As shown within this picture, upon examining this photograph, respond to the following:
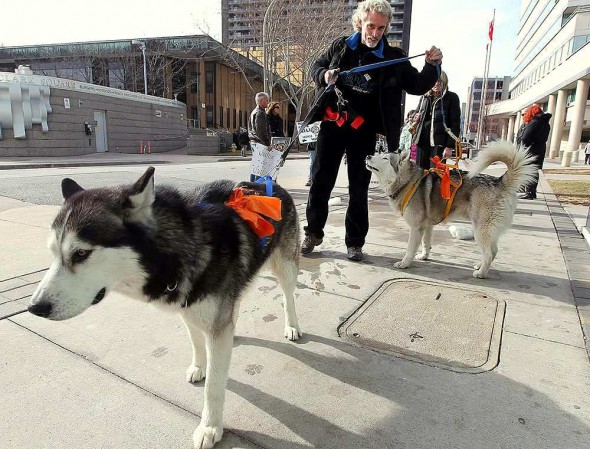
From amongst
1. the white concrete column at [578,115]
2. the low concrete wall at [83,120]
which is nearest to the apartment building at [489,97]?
the white concrete column at [578,115]

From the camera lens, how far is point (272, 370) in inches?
91.3

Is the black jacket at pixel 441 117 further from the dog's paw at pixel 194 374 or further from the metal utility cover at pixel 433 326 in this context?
the dog's paw at pixel 194 374

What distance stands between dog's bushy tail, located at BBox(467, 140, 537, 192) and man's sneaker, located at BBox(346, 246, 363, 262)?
1639mm

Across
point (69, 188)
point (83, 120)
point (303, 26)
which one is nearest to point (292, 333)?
point (69, 188)

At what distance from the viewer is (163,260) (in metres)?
1.69

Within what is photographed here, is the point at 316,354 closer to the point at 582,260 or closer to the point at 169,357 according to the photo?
the point at 169,357

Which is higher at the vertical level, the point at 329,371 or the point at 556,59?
the point at 556,59

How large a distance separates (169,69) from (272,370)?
1727 inches

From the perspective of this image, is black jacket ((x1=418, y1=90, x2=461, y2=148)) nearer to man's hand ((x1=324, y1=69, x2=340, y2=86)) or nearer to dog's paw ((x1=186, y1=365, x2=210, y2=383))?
man's hand ((x1=324, y1=69, x2=340, y2=86))

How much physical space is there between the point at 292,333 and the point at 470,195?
8.84 ft

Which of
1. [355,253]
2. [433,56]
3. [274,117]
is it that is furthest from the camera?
[274,117]

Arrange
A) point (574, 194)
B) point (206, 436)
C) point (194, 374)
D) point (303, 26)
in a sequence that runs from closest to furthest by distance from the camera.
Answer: point (206, 436)
point (194, 374)
point (574, 194)
point (303, 26)

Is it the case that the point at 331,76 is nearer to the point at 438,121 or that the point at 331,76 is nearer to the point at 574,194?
the point at 438,121

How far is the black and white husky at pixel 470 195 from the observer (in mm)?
3928
